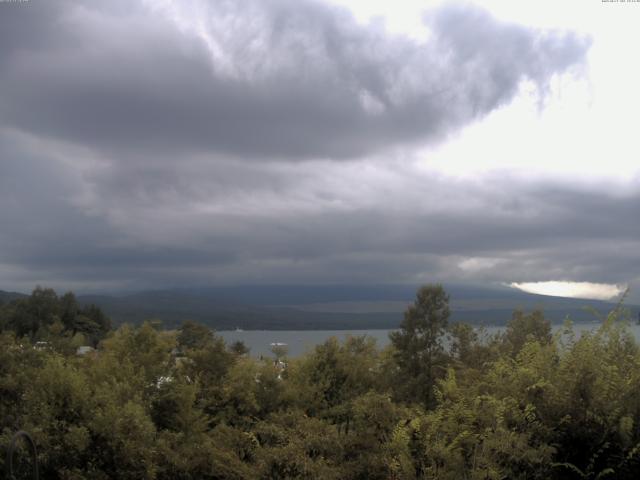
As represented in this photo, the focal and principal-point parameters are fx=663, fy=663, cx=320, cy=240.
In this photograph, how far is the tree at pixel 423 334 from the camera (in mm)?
20484

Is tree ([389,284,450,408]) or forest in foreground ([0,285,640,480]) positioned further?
tree ([389,284,450,408])

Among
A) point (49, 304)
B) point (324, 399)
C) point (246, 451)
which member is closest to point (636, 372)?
point (246, 451)

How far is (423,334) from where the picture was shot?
21188 mm

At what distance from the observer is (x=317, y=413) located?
14648mm

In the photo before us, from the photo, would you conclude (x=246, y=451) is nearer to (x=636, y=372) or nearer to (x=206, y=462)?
(x=206, y=462)

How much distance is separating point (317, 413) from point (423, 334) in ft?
24.3

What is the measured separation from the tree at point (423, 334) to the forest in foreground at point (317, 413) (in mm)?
2245

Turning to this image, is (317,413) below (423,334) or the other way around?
below

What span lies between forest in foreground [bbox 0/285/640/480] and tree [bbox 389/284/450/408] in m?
2.24

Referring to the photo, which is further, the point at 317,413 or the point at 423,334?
the point at 423,334

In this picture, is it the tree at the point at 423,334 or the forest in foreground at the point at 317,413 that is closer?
the forest in foreground at the point at 317,413

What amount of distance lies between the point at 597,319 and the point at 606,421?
1.73 m

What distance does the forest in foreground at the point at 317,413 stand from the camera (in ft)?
23.5

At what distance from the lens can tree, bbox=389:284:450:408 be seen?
20484 mm
